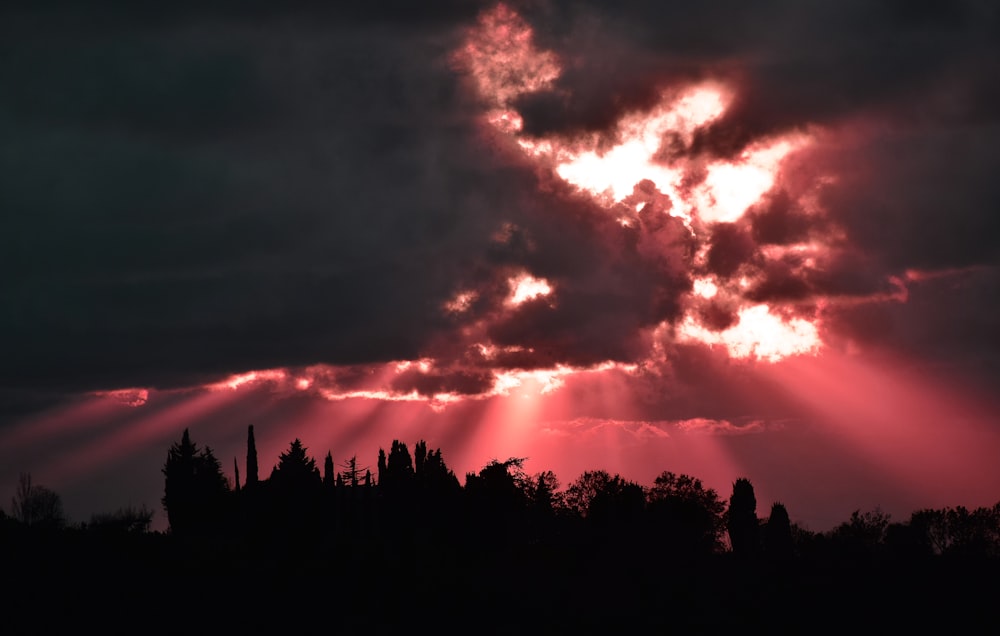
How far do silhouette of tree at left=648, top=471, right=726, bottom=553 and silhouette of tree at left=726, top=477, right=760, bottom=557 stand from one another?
5.21 metres

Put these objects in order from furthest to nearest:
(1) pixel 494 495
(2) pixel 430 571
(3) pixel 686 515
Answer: (3) pixel 686 515
(1) pixel 494 495
(2) pixel 430 571

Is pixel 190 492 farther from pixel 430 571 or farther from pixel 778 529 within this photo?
pixel 778 529

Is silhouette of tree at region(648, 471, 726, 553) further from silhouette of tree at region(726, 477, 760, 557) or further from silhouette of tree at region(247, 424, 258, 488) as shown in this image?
silhouette of tree at region(247, 424, 258, 488)

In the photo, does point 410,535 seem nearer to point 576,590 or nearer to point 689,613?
point 576,590

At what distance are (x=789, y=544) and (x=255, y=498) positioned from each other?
7687cm

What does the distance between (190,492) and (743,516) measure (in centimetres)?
8030

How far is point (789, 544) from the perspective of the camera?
157 metres

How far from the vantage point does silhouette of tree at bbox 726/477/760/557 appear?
160 metres

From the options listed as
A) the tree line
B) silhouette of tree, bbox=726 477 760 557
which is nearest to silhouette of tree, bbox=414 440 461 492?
the tree line

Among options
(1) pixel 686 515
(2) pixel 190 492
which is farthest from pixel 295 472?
(1) pixel 686 515

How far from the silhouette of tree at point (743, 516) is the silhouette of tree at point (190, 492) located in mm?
74507

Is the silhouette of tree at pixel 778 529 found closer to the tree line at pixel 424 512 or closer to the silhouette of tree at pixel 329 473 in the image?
the tree line at pixel 424 512

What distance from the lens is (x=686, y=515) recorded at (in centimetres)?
16525

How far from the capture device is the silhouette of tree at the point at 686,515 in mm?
148875
